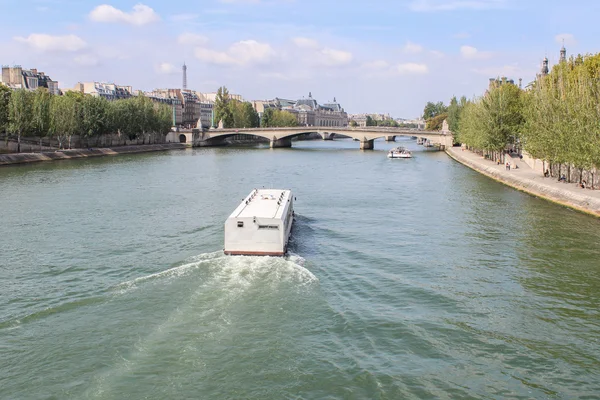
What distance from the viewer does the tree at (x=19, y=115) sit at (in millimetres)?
61906

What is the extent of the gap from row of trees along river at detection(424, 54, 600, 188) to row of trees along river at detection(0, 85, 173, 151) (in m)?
45.7

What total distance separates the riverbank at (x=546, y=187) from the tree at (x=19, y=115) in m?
45.4

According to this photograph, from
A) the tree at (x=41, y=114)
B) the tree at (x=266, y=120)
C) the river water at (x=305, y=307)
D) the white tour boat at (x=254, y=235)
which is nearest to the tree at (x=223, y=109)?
the tree at (x=266, y=120)

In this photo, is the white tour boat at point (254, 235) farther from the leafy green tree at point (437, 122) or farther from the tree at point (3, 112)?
the leafy green tree at point (437, 122)

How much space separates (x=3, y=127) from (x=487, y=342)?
5997 cm

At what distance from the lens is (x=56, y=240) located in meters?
23.0

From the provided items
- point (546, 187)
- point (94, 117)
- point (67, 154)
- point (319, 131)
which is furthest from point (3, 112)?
point (319, 131)

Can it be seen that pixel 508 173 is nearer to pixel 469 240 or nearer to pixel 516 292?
pixel 469 240

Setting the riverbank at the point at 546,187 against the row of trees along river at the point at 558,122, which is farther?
the row of trees along river at the point at 558,122

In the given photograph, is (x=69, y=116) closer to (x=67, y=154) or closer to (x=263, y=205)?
(x=67, y=154)

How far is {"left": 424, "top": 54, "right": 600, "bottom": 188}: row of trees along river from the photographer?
34.5 m

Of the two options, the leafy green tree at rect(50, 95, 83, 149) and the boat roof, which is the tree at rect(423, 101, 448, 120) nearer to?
the leafy green tree at rect(50, 95, 83, 149)

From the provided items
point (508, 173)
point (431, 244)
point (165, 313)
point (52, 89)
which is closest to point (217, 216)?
point (431, 244)

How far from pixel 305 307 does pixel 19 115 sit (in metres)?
56.2
